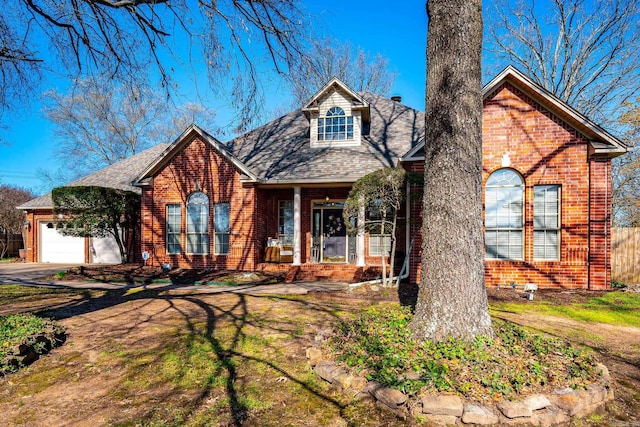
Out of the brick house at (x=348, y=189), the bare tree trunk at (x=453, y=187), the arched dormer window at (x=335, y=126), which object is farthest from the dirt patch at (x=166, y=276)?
the bare tree trunk at (x=453, y=187)

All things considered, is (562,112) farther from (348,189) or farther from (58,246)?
(58,246)

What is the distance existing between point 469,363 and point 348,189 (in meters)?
9.66

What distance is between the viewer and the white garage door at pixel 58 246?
17.5 m

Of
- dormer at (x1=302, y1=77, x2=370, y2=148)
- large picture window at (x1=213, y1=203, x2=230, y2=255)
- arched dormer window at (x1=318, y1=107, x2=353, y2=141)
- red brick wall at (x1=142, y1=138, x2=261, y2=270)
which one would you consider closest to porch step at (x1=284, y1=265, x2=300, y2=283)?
red brick wall at (x1=142, y1=138, x2=261, y2=270)

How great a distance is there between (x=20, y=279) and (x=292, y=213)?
31.0 feet

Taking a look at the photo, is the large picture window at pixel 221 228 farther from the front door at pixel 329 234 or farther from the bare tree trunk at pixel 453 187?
the bare tree trunk at pixel 453 187

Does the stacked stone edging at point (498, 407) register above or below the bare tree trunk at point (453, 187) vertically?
below

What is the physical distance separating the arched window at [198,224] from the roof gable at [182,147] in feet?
5.47

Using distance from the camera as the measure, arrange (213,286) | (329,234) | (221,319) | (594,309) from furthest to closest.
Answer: (329,234) → (213,286) → (594,309) → (221,319)

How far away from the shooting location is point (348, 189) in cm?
1298

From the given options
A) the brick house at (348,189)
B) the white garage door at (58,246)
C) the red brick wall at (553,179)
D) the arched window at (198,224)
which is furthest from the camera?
the white garage door at (58,246)

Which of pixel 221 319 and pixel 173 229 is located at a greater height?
pixel 173 229

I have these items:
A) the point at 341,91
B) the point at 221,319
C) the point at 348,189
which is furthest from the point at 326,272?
the point at 341,91

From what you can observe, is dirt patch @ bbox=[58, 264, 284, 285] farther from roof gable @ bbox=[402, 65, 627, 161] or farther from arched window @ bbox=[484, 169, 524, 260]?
arched window @ bbox=[484, 169, 524, 260]
